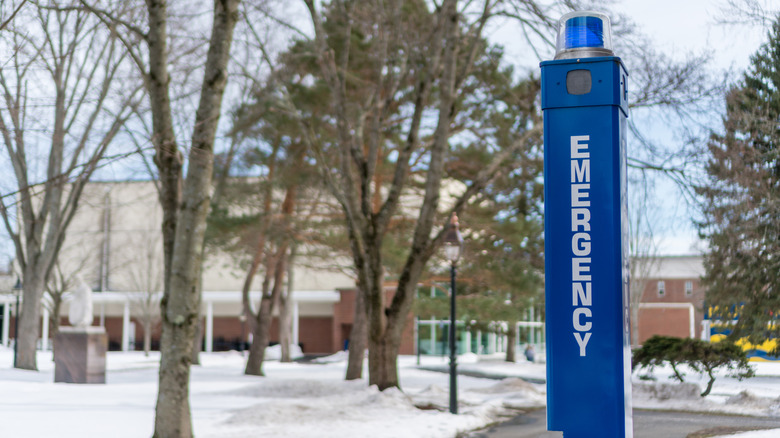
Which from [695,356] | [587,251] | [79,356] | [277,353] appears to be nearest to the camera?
[587,251]

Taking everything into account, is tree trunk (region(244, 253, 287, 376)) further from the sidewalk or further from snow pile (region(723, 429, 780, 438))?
snow pile (region(723, 429, 780, 438))

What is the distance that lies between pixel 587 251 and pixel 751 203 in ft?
25.1

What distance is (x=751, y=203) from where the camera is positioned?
32.3 ft

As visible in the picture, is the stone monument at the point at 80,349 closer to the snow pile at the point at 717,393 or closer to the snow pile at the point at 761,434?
the snow pile at the point at 717,393

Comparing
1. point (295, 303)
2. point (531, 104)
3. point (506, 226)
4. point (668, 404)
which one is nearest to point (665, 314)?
point (295, 303)

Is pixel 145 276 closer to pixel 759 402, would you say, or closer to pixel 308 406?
pixel 308 406

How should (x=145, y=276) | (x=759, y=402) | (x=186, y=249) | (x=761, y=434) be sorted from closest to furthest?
(x=761, y=434) < (x=759, y=402) < (x=186, y=249) < (x=145, y=276)

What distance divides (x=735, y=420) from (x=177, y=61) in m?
14.6

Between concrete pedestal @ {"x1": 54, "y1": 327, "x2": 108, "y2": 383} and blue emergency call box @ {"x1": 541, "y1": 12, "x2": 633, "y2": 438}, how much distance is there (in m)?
20.1

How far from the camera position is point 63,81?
25.0 m

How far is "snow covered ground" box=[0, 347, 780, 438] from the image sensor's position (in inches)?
450

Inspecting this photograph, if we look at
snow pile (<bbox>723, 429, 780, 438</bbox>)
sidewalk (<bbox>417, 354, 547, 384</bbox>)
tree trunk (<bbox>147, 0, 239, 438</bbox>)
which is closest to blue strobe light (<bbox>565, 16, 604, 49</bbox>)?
snow pile (<bbox>723, 429, 780, 438</bbox>)

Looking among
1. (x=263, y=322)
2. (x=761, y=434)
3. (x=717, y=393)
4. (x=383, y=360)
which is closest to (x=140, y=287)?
(x=263, y=322)

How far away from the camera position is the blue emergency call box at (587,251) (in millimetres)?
3117
